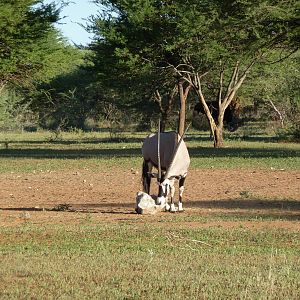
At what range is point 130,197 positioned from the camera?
20906 mm

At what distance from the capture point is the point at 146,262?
10398 mm

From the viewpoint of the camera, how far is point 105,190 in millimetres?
22641

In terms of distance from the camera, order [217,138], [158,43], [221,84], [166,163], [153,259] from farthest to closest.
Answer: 1. [221,84]
2. [217,138]
3. [158,43]
4. [166,163]
5. [153,259]

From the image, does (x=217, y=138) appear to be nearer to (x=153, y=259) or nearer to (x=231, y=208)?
(x=231, y=208)

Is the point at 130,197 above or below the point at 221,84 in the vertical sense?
below

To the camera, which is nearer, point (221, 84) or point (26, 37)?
point (26, 37)

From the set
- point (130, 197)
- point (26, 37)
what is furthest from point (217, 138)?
point (130, 197)

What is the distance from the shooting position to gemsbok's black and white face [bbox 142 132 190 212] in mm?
17453

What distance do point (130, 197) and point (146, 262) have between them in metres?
10.5

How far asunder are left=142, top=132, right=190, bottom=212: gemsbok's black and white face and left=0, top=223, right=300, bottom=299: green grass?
95.5 inches

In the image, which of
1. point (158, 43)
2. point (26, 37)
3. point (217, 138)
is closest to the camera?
point (26, 37)

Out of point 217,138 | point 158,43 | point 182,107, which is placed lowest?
point 217,138

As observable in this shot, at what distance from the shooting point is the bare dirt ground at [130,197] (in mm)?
16375

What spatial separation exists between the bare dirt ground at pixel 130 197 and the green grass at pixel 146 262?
161 centimetres
